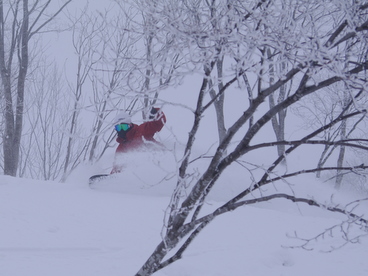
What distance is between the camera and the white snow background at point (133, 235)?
3912 millimetres

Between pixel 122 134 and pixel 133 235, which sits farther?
pixel 122 134

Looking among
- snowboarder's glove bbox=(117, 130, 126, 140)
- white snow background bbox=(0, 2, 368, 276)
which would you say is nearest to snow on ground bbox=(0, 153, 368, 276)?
white snow background bbox=(0, 2, 368, 276)

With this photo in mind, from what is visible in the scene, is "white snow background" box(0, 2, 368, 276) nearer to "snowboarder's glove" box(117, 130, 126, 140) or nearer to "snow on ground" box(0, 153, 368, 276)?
"snow on ground" box(0, 153, 368, 276)

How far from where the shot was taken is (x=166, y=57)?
7.02ft

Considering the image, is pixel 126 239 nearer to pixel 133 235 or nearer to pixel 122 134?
pixel 133 235

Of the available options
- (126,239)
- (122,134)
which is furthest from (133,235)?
(122,134)

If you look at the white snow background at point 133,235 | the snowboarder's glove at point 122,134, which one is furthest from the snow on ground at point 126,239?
the snowboarder's glove at point 122,134

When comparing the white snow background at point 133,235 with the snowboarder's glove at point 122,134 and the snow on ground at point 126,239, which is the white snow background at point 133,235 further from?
the snowboarder's glove at point 122,134

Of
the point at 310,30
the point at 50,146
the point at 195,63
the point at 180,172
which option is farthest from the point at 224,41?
the point at 50,146

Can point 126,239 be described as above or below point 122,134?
below

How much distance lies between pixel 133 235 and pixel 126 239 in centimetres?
15

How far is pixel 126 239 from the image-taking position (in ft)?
15.0

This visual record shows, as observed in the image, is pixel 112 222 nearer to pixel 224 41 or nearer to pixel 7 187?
pixel 7 187

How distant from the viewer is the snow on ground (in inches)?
153
